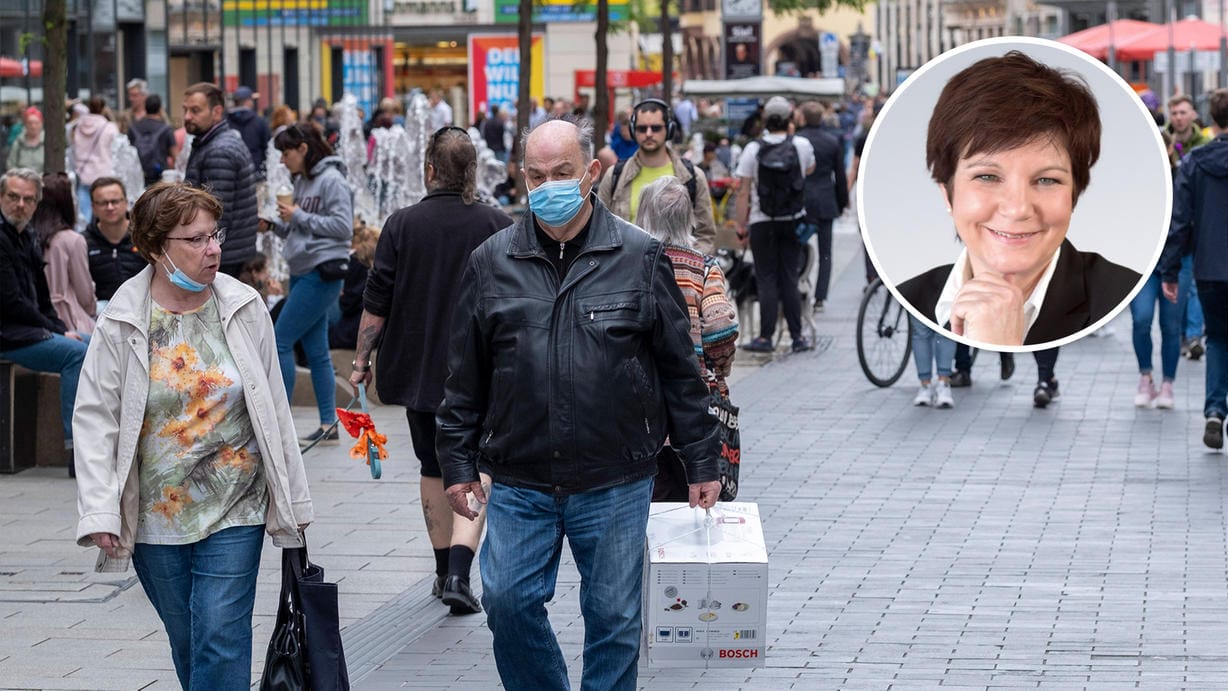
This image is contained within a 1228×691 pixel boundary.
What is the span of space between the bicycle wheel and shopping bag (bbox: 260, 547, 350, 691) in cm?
916

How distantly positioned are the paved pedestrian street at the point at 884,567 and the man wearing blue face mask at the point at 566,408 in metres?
0.83

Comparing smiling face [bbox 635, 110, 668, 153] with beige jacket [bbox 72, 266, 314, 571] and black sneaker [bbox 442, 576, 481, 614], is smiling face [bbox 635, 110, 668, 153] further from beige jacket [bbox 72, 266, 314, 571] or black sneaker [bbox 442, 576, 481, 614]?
beige jacket [bbox 72, 266, 314, 571]

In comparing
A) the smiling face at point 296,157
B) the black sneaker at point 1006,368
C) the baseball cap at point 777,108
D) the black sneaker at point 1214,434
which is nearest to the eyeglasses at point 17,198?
the smiling face at point 296,157

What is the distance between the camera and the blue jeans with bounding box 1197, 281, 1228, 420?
11.1 meters

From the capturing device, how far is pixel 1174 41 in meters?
32.0

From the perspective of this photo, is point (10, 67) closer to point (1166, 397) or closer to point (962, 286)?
point (1166, 397)

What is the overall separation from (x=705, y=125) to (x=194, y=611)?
2912 centimetres

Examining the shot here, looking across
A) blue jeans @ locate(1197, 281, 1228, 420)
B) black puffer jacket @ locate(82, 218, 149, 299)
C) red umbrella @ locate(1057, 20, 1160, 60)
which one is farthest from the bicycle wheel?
red umbrella @ locate(1057, 20, 1160, 60)

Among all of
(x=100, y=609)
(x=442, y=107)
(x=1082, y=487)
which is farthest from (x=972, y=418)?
(x=442, y=107)

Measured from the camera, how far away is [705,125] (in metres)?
33.8

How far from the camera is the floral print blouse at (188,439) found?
5051mm

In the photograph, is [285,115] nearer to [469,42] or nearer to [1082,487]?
[1082,487]

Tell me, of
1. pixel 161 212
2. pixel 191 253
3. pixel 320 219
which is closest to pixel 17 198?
pixel 320 219

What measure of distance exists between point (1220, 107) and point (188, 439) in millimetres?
7502
